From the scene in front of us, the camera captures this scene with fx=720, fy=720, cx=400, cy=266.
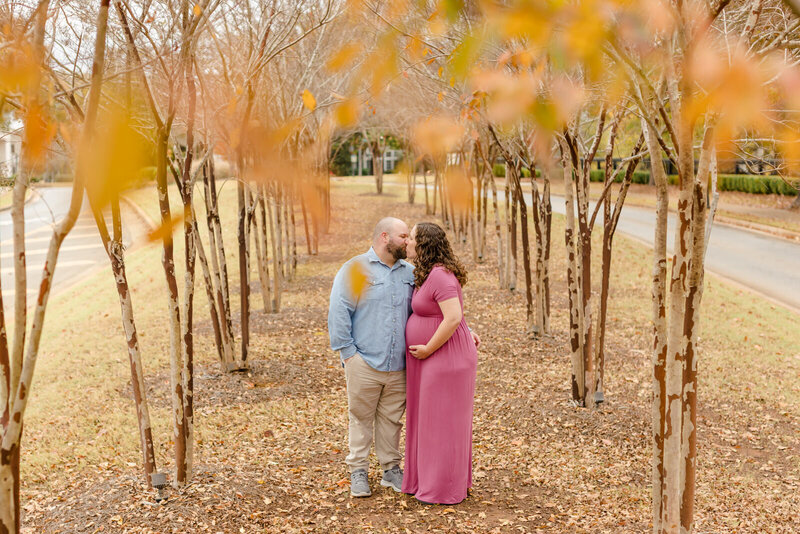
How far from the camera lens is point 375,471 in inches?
200

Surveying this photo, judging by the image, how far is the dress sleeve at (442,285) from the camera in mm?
4289

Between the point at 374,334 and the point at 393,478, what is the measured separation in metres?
1.01

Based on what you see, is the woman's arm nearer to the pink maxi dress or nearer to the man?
the pink maxi dress

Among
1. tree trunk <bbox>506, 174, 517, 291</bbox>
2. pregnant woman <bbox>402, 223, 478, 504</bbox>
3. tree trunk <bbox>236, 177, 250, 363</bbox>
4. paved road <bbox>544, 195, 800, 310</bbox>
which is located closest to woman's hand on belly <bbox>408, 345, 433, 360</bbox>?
pregnant woman <bbox>402, 223, 478, 504</bbox>

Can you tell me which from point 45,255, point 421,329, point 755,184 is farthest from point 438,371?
point 755,184

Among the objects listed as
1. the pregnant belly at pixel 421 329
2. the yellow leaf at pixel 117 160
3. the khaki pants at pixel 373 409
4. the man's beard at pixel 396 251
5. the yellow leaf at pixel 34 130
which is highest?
the yellow leaf at pixel 34 130

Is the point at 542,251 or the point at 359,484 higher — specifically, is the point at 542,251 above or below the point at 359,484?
above

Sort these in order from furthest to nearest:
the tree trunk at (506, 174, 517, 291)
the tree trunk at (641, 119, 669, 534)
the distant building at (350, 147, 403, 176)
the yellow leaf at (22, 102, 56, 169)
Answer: the distant building at (350, 147, 403, 176) < the tree trunk at (506, 174, 517, 291) < the tree trunk at (641, 119, 669, 534) < the yellow leaf at (22, 102, 56, 169)

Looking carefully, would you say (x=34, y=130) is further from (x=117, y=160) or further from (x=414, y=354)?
(x=414, y=354)

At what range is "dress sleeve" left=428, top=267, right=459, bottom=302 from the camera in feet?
14.1

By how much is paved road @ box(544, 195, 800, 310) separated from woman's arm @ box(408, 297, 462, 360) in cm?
1056

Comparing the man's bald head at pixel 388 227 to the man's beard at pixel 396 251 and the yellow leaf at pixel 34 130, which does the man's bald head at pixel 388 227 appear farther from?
the yellow leaf at pixel 34 130

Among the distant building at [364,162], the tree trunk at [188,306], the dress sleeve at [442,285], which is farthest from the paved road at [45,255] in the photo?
the distant building at [364,162]

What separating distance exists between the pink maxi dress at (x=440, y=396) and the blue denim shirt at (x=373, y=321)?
9cm
